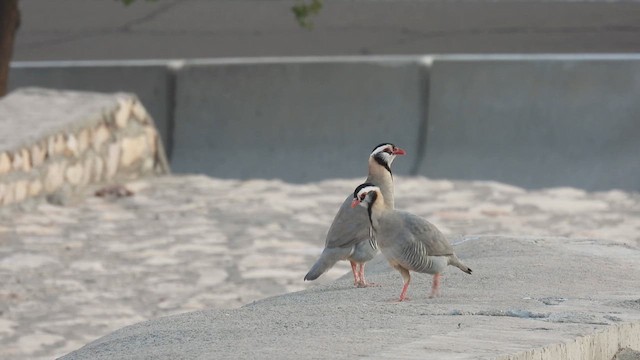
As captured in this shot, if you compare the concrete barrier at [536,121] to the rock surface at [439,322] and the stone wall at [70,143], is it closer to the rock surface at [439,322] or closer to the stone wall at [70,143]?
the stone wall at [70,143]

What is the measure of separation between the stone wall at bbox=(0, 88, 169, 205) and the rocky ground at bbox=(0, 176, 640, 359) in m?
0.19

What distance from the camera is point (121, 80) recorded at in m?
14.1

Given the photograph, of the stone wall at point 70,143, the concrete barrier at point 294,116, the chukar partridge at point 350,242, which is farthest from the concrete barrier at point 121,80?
the chukar partridge at point 350,242

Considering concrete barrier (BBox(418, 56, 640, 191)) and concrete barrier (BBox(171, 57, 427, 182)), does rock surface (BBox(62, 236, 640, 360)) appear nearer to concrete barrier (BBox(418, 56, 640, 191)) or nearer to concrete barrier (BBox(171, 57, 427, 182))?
concrete barrier (BBox(418, 56, 640, 191))

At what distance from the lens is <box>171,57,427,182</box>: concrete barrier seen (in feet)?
Result: 43.9

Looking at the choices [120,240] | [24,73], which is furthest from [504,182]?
[24,73]

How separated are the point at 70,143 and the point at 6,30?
194 centimetres

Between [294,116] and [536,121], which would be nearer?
[536,121]

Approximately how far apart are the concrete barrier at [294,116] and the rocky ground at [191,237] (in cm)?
38

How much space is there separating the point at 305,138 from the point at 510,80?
1929mm

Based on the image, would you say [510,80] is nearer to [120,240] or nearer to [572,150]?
[572,150]

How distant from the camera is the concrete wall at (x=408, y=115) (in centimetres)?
1297

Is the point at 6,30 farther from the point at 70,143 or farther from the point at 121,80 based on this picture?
the point at 70,143

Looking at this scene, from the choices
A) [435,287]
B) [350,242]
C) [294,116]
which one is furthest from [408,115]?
[435,287]
